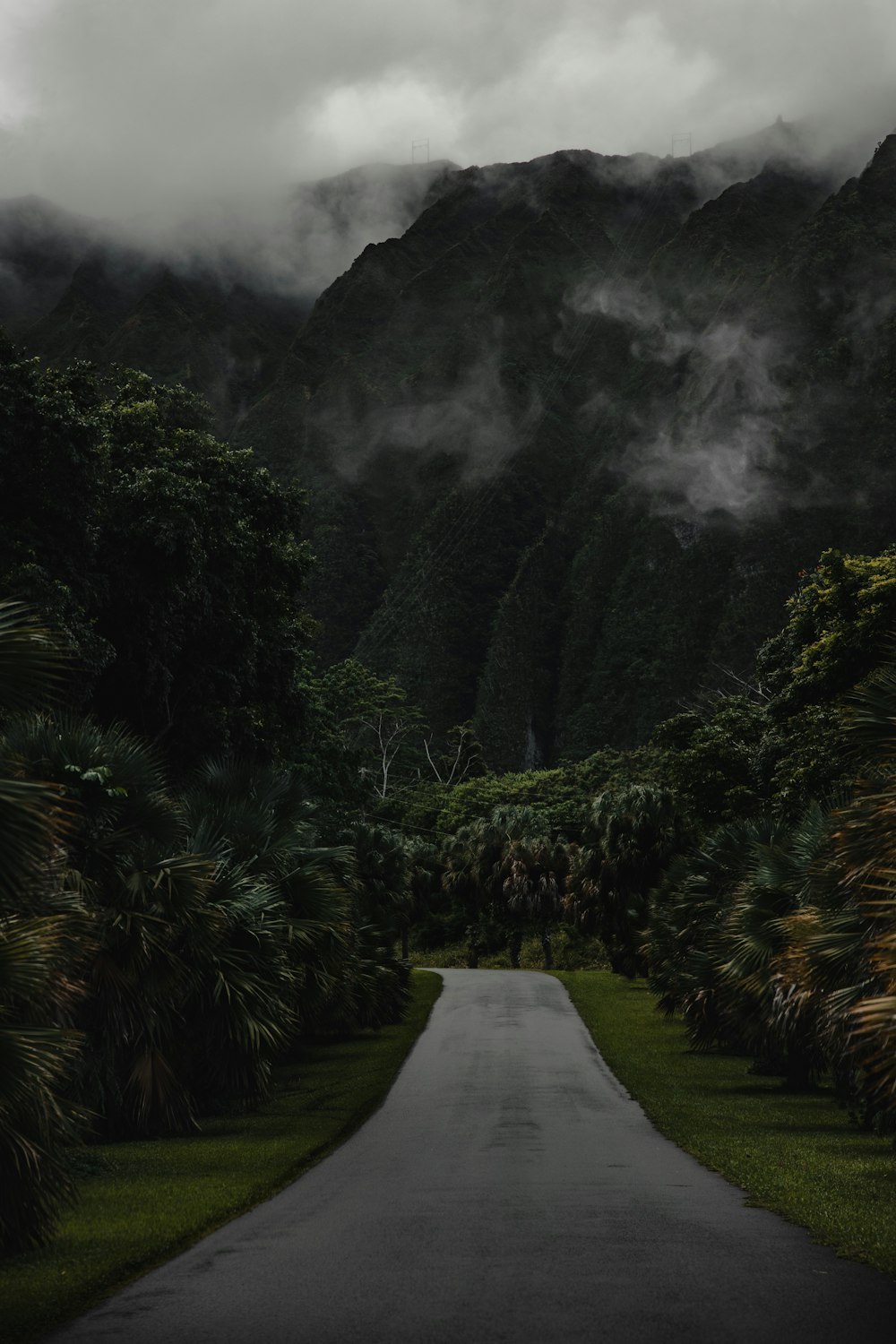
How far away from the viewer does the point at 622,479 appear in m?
169

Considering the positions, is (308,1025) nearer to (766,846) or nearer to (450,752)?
(766,846)

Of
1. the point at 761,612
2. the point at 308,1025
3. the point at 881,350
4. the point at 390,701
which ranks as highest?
the point at 881,350

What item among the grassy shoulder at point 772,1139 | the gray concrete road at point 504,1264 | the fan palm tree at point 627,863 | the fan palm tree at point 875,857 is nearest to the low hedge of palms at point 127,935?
the gray concrete road at point 504,1264

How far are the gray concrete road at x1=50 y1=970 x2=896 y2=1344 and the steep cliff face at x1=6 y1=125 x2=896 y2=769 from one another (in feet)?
377

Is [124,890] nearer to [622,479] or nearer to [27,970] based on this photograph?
[27,970]

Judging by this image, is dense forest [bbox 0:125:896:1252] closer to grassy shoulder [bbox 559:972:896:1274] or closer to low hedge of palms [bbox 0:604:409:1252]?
low hedge of palms [bbox 0:604:409:1252]

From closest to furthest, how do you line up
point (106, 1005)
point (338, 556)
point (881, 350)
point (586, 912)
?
1. point (106, 1005)
2. point (586, 912)
3. point (881, 350)
4. point (338, 556)

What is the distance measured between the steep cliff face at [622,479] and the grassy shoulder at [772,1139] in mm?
102170

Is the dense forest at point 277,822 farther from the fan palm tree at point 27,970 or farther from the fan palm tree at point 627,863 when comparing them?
the fan palm tree at point 627,863

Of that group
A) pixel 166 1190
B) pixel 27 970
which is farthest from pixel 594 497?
pixel 27 970

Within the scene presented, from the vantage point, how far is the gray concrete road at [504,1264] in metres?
6.96

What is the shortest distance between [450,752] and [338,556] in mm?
42763

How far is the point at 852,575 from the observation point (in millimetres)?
29625

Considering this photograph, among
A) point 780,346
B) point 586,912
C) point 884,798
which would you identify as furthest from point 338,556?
point 884,798
